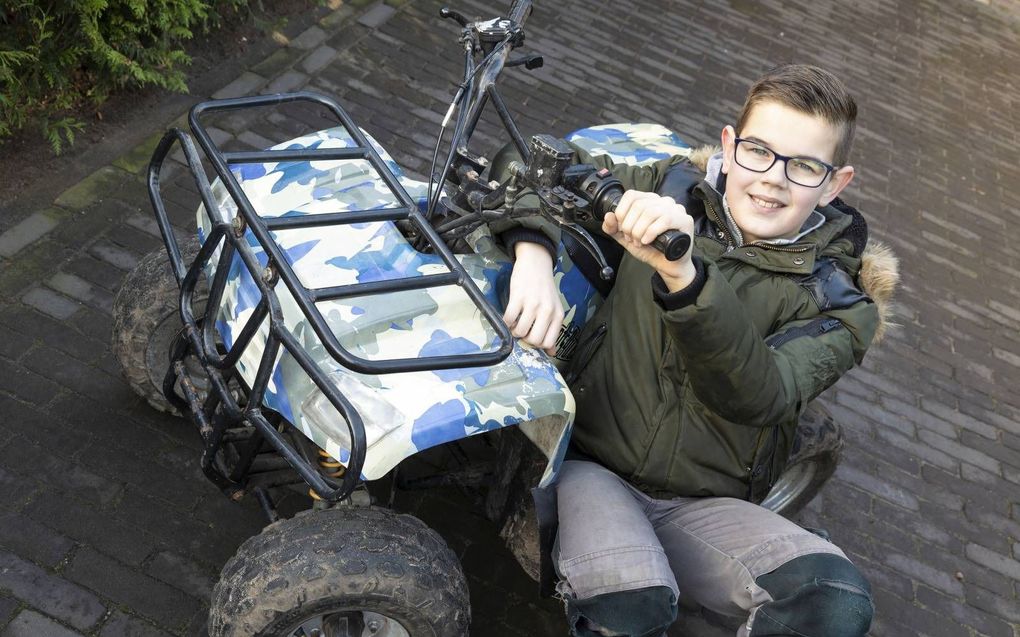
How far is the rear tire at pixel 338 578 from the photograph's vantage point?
6.94ft

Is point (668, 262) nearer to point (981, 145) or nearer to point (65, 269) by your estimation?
point (65, 269)

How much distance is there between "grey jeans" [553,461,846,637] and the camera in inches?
86.3

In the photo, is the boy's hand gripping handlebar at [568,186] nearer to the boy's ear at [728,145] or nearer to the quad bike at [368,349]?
the quad bike at [368,349]

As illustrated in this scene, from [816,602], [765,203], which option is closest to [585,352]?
[765,203]

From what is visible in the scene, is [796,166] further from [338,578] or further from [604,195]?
[338,578]

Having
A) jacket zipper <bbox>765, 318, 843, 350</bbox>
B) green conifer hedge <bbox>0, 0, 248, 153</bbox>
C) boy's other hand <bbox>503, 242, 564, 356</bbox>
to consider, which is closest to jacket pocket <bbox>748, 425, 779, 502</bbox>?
jacket zipper <bbox>765, 318, 843, 350</bbox>

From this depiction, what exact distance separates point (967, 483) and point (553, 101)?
302 centimetres

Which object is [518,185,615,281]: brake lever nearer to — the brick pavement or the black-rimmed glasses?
the black-rimmed glasses

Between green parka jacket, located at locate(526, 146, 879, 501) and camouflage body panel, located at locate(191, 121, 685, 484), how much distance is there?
8.2 inches

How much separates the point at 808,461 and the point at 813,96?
4.27 feet

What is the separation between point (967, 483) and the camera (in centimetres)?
420

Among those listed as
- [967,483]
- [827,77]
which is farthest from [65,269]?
[967,483]

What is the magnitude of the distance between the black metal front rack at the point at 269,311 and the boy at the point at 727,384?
295mm

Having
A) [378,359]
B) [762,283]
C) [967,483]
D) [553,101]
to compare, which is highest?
[762,283]
